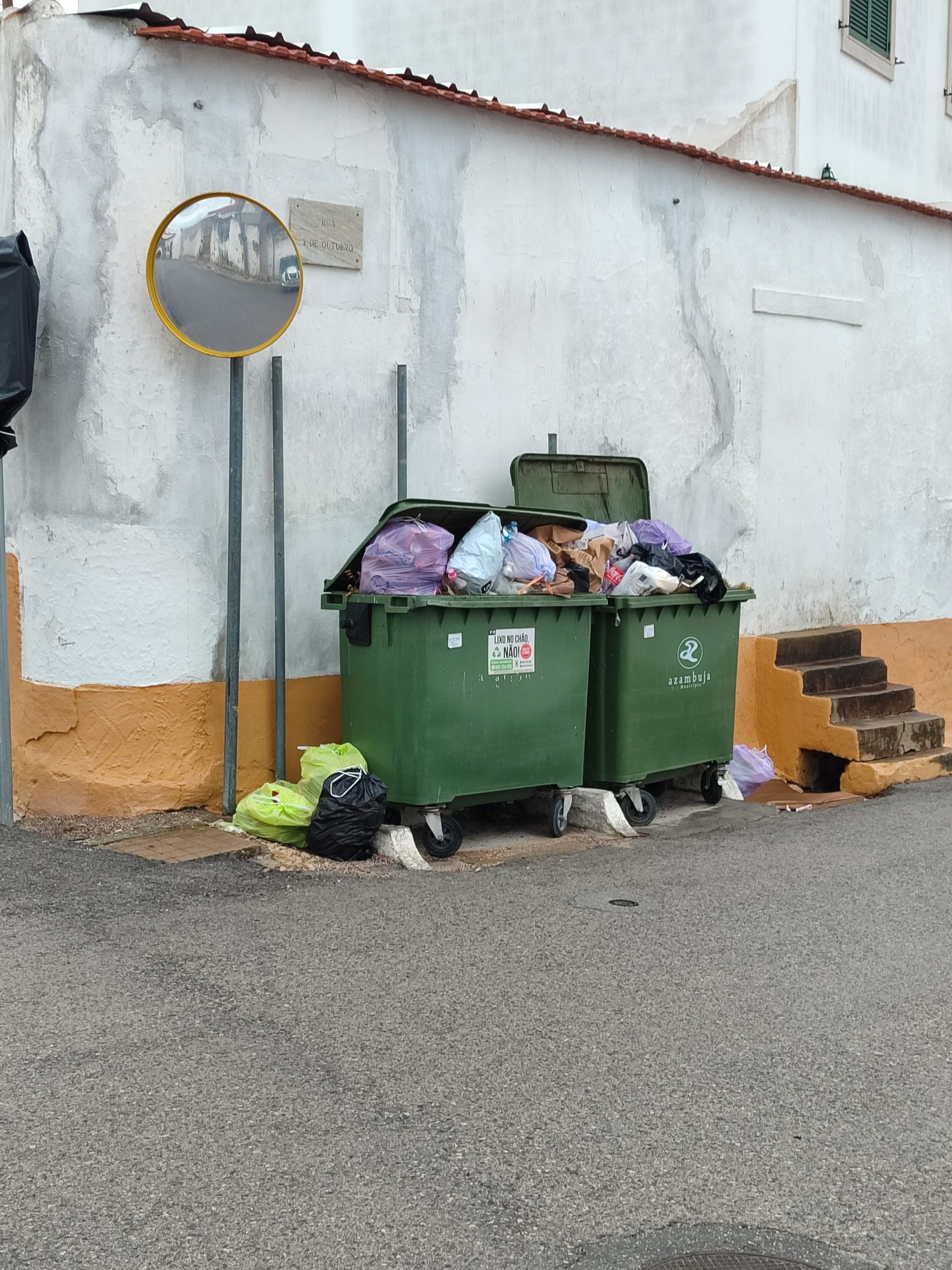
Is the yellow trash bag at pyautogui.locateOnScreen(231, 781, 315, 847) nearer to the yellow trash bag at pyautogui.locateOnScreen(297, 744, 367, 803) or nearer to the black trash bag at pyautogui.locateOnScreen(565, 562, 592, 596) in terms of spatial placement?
the yellow trash bag at pyautogui.locateOnScreen(297, 744, 367, 803)

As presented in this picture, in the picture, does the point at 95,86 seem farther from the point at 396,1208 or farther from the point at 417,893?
the point at 396,1208

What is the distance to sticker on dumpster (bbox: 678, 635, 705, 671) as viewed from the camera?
313 inches

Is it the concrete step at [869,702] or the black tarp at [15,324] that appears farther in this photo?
the concrete step at [869,702]

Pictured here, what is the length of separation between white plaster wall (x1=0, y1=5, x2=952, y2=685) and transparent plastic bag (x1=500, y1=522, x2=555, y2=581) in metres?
1.02

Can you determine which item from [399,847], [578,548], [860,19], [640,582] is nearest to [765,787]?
[640,582]

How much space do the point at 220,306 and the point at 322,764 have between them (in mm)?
2301

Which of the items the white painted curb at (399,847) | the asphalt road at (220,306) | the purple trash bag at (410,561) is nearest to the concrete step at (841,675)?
the purple trash bag at (410,561)

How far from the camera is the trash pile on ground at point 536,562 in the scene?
677 cm

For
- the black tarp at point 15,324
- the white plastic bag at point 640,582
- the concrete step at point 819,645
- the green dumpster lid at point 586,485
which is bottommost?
the concrete step at point 819,645

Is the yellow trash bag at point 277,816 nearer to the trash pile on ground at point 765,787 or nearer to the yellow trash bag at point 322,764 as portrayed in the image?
the yellow trash bag at point 322,764

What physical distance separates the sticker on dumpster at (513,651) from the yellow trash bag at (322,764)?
79 centimetres

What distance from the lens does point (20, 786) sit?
7188 millimetres

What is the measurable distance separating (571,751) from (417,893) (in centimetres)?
159

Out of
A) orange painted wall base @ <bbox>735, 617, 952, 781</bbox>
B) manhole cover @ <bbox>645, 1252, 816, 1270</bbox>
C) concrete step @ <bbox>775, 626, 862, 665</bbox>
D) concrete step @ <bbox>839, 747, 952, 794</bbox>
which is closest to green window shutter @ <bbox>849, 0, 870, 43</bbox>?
concrete step @ <bbox>775, 626, 862, 665</bbox>
